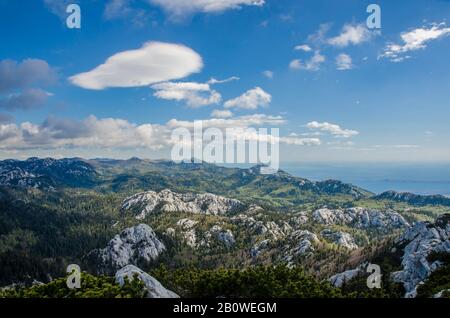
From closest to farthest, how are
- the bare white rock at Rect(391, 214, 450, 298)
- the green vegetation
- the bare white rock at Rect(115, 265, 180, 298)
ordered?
1. the green vegetation
2. the bare white rock at Rect(115, 265, 180, 298)
3. the bare white rock at Rect(391, 214, 450, 298)

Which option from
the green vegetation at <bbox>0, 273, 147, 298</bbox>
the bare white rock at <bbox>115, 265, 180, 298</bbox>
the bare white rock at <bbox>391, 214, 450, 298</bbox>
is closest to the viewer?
the green vegetation at <bbox>0, 273, 147, 298</bbox>

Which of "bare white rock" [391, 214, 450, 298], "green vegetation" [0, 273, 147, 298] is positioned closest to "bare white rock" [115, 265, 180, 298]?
"green vegetation" [0, 273, 147, 298]

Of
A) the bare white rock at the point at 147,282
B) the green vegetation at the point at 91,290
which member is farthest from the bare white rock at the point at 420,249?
the green vegetation at the point at 91,290

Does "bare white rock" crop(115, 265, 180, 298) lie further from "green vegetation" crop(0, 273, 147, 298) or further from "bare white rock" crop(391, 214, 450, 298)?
"bare white rock" crop(391, 214, 450, 298)

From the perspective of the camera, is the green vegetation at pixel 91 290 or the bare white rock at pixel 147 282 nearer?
the green vegetation at pixel 91 290

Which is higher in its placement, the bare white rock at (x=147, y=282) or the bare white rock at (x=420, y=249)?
the bare white rock at (x=147, y=282)

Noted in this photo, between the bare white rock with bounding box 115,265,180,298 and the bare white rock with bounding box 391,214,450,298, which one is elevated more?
the bare white rock with bounding box 115,265,180,298

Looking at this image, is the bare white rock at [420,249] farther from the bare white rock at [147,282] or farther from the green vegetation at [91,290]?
the green vegetation at [91,290]

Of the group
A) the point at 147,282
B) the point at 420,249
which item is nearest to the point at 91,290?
the point at 147,282

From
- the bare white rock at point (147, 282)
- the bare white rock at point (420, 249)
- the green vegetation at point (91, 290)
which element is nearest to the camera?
the green vegetation at point (91, 290)

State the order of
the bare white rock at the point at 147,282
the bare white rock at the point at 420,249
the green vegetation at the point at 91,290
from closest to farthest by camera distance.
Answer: the green vegetation at the point at 91,290 → the bare white rock at the point at 147,282 → the bare white rock at the point at 420,249

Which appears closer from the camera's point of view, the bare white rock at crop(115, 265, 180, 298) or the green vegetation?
the green vegetation
